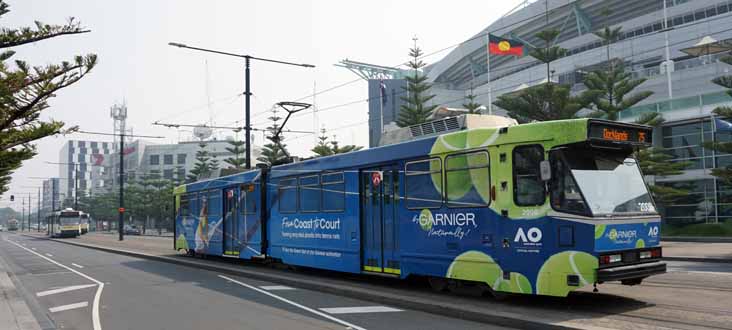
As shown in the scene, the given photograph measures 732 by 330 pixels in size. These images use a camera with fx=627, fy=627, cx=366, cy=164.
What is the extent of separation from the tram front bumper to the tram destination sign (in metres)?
1.98

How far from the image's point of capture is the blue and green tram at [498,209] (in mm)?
9461

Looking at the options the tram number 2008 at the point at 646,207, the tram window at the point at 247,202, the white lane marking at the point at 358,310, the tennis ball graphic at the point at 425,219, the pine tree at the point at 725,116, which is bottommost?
the white lane marking at the point at 358,310

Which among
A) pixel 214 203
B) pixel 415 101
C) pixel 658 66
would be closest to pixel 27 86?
pixel 214 203

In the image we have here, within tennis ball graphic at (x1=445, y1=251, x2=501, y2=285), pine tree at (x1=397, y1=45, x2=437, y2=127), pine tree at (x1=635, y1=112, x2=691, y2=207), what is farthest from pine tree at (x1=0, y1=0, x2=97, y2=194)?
pine tree at (x1=397, y1=45, x2=437, y2=127)

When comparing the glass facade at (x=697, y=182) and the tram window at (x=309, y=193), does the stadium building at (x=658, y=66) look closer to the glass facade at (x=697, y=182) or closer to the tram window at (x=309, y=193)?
the glass facade at (x=697, y=182)

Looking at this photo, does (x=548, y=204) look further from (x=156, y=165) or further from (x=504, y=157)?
(x=156, y=165)

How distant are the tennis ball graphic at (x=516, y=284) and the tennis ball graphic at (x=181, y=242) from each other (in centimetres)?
1803

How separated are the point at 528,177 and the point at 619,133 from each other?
162 centimetres

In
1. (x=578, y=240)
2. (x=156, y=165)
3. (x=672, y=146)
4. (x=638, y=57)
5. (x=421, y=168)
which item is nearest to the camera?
(x=578, y=240)

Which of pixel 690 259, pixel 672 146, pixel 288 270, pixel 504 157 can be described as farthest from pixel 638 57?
pixel 504 157

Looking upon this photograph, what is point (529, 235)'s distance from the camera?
32.4ft

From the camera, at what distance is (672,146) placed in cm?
3769

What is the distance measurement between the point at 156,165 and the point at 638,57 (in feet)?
320

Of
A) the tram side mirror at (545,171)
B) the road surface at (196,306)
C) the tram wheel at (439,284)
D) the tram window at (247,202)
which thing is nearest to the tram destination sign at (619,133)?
the tram side mirror at (545,171)
